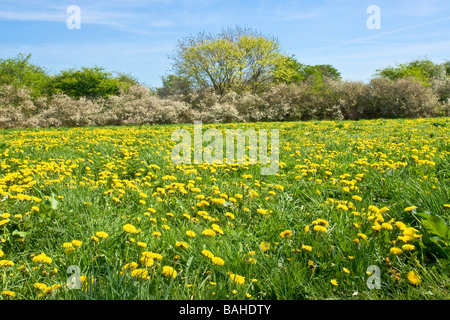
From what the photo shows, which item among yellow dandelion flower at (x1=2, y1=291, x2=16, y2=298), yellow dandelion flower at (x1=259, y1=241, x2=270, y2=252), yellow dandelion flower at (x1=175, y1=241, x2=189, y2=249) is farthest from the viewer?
yellow dandelion flower at (x1=259, y1=241, x2=270, y2=252)

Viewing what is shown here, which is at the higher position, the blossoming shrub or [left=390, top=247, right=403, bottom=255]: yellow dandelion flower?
the blossoming shrub

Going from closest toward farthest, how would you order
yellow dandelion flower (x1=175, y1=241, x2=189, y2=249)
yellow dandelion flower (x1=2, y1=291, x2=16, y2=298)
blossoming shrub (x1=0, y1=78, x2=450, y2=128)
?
yellow dandelion flower (x1=2, y1=291, x2=16, y2=298) < yellow dandelion flower (x1=175, y1=241, x2=189, y2=249) < blossoming shrub (x1=0, y1=78, x2=450, y2=128)

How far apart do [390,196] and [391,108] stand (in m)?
23.6

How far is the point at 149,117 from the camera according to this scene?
76.0 ft

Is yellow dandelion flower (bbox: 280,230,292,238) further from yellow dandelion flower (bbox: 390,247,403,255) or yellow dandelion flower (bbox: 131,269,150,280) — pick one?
yellow dandelion flower (bbox: 131,269,150,280)

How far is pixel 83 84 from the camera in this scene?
38438 mm

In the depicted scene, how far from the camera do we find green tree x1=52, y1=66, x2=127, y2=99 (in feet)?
123

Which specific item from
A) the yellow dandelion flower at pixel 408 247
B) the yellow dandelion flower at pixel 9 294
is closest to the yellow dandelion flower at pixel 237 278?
the yellow dandelion flower at pixel 408 247

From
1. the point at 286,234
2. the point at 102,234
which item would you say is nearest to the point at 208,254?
the point at 286,234

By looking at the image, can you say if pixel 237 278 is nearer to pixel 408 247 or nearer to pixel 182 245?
pixel 182 245

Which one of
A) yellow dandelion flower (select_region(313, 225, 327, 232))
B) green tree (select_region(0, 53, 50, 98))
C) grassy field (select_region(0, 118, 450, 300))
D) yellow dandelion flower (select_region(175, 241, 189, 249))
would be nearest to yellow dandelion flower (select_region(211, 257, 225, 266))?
grassy field (select_region(0, 118, 450, 300))

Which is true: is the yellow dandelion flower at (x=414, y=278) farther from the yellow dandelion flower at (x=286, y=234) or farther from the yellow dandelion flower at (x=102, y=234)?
the yellow dandelion flower at (x=102, y=234)

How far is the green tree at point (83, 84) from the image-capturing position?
123ft
